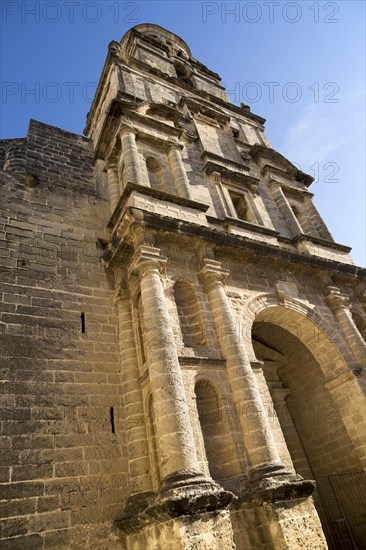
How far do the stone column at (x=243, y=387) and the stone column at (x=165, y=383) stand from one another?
1.06 metres

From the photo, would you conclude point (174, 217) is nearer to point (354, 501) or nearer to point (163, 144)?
point (163, 144)

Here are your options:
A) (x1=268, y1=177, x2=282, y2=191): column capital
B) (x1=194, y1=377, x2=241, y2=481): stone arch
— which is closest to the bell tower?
(x1=194, y1=377, x2=241, y2=481): stone arch

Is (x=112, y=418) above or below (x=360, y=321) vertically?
below

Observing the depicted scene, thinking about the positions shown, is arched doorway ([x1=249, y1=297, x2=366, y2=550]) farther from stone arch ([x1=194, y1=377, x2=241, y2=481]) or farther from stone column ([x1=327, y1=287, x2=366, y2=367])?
stone arch ([x1=194, y1=377, x2=241, y2=481])

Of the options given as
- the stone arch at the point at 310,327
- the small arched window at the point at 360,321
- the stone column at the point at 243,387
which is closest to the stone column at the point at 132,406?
the stone column at the point at 243,387

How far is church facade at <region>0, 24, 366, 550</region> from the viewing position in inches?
203

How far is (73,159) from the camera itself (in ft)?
34.1

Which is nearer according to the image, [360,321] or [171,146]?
[171,146]

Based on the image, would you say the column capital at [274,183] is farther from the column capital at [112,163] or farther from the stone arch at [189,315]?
the stone arch at [189,315]

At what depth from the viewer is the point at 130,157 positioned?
882 cm

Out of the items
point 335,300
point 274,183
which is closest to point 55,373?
point 335,300

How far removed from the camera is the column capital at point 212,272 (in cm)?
746

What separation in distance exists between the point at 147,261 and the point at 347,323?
532cm

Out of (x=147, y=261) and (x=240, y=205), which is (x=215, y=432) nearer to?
(x=147, y=261)
